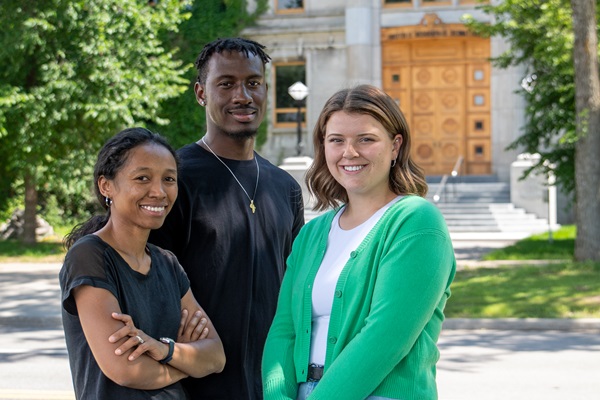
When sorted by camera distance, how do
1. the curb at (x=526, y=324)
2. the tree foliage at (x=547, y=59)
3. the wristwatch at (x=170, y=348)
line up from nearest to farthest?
1. the wristwatch at (x=170, y=348)
2. the curb at (x=526, y=324)
3. the tree foliage at (x=547, y=59)

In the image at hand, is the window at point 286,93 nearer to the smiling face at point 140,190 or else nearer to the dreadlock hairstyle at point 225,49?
the dreadlock hairstyle at point 225,49

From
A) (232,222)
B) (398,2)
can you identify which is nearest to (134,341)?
(232,222)

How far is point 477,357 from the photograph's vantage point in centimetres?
1022

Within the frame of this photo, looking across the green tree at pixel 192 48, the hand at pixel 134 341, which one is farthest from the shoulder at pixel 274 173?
the green tree at pixel 192 48

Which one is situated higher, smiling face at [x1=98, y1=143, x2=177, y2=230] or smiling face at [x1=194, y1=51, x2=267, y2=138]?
smiling face at [x1=194, y1=51, x2=267, y2=138]

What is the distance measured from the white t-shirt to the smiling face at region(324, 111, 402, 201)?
0.10 meters

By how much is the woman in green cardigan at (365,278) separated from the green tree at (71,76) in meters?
18.4

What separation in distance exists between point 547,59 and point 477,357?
10.9m

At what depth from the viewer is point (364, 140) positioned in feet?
10.2

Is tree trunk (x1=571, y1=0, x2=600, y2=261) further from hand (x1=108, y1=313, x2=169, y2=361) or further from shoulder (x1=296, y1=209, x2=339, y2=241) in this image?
hand (x1=108, y1=313, x2=169, y2=361)

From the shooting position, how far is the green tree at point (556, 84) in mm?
17469

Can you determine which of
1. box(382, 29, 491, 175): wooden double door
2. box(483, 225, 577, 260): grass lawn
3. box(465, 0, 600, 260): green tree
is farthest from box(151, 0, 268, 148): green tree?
box(483, 225, 577, 260): grass lawn

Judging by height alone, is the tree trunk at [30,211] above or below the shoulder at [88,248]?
below

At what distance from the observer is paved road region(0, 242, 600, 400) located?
8.38 metres
